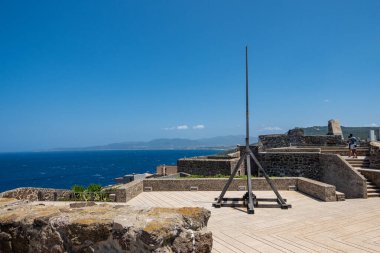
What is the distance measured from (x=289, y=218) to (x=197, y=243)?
648 centimetres

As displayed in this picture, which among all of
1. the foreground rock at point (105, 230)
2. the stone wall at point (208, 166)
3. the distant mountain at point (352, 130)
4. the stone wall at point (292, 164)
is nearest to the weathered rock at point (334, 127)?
the distant mountain at point (352, 130)

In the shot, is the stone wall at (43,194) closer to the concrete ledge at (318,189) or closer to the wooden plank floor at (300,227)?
the wooden plank floor at (300,227)

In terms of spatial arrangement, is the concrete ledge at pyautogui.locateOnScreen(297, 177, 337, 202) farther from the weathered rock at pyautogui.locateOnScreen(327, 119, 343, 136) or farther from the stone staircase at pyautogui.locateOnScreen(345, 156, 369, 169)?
the weathered rock at pyautogui.locateOnScreen(327, 119, 343, 136)

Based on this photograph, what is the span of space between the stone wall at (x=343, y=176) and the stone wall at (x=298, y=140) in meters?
7.97

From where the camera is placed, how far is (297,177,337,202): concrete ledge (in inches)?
481

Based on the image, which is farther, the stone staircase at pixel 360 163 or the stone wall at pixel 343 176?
the stone staircase at pixel 360 163

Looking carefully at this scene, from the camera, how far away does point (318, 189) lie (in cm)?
1291

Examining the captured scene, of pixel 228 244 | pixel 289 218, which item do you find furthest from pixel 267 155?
pixel 228 244

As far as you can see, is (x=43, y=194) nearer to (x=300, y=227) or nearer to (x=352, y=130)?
(x=300, y=227)

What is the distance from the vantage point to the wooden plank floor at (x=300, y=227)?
7008 millimetres

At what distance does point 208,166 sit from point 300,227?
494 inches

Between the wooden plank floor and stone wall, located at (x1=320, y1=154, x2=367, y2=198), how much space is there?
925 mm

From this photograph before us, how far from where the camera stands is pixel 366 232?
315 inches

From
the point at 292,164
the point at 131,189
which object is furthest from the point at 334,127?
the point at 131,189
